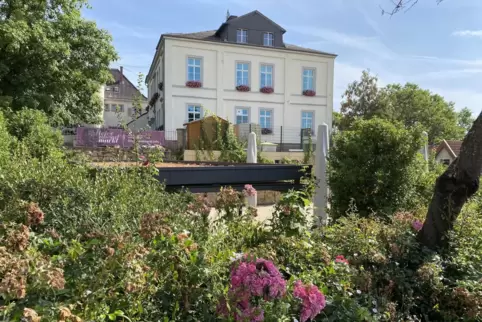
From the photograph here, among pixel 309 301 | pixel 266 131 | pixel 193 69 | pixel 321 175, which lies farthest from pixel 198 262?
pixel 266 131

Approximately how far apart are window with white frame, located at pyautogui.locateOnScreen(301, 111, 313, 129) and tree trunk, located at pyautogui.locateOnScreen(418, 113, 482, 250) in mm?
19773

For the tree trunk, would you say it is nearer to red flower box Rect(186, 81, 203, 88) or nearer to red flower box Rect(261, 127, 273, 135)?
red flower box Rect(186, 81, 203, 88)

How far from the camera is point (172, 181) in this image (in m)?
4.40

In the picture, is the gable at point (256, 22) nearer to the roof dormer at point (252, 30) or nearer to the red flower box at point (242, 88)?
the roof dormer at point (252, 30)

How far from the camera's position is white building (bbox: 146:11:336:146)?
2006cm

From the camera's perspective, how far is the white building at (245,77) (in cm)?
2006

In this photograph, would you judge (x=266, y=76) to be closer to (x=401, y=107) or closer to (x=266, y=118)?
(x=266, y=118)

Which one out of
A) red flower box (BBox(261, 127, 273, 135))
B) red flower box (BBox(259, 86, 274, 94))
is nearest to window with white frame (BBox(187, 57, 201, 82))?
red flower box (BBox(259, 86, 274, 94))

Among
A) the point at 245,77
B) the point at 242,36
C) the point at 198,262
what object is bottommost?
the point at 198,262

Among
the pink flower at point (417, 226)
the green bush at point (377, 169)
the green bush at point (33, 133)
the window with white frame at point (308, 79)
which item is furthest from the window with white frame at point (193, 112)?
A: the pink flower at point (417, 226)

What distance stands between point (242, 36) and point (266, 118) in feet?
16.3

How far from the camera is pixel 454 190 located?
2.64 m

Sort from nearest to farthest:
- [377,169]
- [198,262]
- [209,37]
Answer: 1. [198,262]
2. [377,169]
3. [209,37]

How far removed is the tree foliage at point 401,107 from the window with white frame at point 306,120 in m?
2.30
